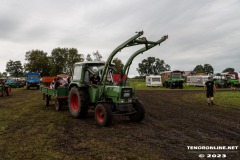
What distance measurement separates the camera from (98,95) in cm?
850

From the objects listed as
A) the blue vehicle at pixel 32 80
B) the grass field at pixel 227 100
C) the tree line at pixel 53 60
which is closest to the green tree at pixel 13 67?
the tree line at pixel 53 60

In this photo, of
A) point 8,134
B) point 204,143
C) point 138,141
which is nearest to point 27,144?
point 8,134

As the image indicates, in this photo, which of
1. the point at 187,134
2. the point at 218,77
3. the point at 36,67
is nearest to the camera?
the point at 187,134

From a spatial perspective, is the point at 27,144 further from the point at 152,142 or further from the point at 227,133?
the point at 227,133

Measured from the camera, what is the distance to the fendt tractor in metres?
7.72

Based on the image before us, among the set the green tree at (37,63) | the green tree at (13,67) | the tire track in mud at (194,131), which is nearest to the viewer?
the tire track in mud at (194,131)

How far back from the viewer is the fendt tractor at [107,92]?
25.3 ft

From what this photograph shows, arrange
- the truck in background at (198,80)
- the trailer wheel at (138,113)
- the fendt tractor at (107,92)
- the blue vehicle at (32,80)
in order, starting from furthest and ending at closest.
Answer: the truck in background at (198,80), the blue vehicle at (32,80), the trailer wheel at (138,113), the fendt tractor at (107,92)

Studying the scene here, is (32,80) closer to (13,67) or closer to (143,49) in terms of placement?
(143,49)

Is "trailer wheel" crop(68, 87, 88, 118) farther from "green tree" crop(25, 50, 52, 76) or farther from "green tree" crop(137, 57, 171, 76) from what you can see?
"green tree" crop(137, 57, 171, 76)

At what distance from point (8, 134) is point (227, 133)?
655 centimetres

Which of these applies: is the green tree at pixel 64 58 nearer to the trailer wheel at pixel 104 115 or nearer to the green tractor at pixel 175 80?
the green tractor at pixel 175 80

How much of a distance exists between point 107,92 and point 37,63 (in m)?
72.3

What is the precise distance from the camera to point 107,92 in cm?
820
